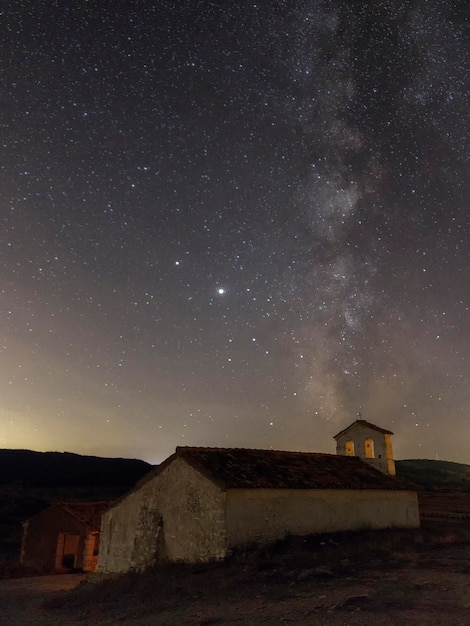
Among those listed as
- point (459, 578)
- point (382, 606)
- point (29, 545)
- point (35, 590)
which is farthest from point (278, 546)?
point (29, 545)

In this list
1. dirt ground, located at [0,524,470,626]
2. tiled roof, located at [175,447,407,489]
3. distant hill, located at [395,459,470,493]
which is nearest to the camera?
dirt ground, located at [0,524,470,626]

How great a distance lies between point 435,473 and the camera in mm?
93062

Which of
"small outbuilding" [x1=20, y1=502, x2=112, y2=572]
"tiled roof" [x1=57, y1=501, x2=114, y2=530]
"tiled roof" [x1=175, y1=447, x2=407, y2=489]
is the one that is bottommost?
"small outbuilding" [x1=20, y1=502, x2=112, y2=572]

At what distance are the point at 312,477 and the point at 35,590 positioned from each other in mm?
11125

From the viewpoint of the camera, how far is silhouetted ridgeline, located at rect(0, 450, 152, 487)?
251 feet

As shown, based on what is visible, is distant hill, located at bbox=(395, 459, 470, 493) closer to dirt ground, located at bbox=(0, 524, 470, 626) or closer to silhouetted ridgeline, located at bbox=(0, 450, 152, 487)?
silhouetted ridgeline, located at bbox=(0, 450, 152, 487)

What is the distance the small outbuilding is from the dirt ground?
29.3ft

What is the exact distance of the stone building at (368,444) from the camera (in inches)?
1003

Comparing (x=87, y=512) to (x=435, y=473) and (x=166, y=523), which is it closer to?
(x=166, y=523)

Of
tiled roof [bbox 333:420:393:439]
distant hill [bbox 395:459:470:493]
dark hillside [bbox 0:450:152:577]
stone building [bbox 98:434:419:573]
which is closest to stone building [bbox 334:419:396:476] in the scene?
tiled roof [bbox 333:420:393:439]

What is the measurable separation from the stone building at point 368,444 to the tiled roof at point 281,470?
1.10 meters

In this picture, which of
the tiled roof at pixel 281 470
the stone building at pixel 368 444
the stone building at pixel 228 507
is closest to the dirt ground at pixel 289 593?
the stone building at pixel 228 507

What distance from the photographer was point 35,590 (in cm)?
1883

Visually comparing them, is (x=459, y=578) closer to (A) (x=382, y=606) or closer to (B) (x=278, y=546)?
(A) (x=382, y=606)
